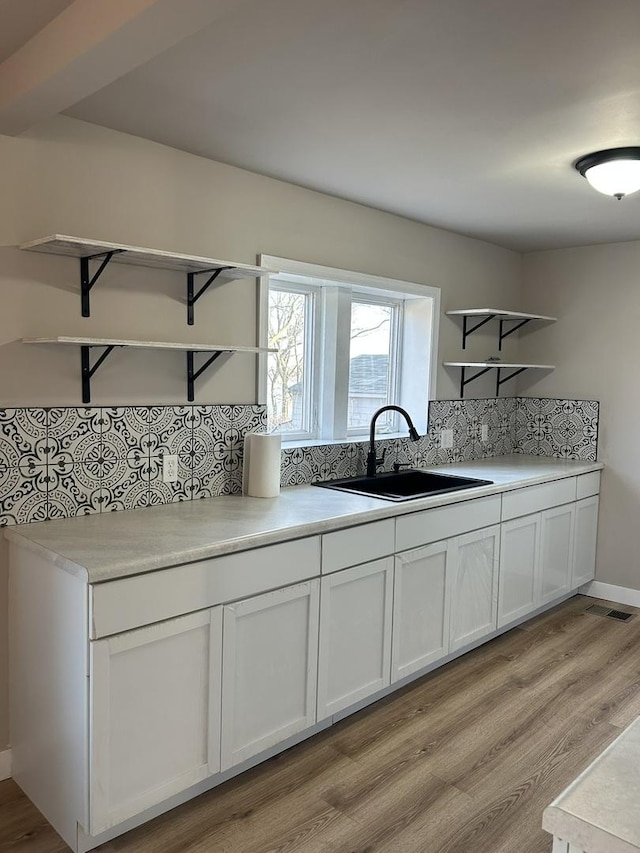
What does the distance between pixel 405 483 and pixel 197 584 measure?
5.77ft

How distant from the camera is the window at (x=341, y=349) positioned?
3312mm

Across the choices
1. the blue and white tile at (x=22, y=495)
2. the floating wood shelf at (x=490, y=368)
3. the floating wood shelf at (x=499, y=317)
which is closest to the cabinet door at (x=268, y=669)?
the blue and white tile at (x=22, y=495)

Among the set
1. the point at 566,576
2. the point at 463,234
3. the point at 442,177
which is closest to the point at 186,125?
the point at 442,177

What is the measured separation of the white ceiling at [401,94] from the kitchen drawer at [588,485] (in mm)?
1661

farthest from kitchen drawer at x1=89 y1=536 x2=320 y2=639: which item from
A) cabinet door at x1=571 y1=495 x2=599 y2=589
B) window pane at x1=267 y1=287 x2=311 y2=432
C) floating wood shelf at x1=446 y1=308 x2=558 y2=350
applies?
cabinet door at x1=571 y1=495 x2=599 y2=589

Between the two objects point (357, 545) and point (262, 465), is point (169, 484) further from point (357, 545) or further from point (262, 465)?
point (357, 545)

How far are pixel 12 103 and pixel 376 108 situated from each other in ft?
3.49

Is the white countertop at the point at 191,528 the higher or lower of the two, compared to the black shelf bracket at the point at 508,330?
lower

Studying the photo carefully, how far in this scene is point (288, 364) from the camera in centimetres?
340

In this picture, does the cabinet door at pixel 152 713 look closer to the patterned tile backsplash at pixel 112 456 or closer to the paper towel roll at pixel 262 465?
the patterned tile backsplash at pixel 112 456

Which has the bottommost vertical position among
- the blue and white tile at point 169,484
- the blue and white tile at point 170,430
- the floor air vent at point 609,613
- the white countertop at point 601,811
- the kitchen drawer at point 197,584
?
the floor air vent at point 609,613

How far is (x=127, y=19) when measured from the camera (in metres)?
1.44

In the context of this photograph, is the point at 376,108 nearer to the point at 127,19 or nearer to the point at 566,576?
the point at 127,19

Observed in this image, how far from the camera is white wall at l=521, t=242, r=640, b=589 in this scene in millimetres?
4168
